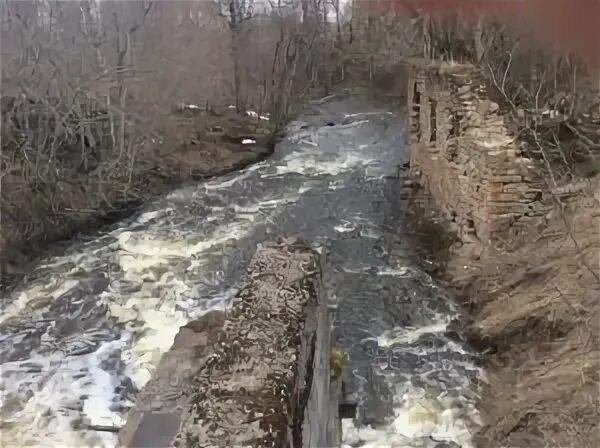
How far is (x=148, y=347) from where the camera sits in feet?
6.88

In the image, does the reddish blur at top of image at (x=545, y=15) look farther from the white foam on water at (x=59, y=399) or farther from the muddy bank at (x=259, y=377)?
the white foam on water at (x=59, y=399)

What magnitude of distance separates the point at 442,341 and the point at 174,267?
36.1 inches

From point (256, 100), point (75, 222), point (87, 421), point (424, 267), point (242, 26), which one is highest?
point (242, 26)

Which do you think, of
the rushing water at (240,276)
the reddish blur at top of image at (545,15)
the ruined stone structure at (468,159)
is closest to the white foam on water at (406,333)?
the rushing water at (240,276)

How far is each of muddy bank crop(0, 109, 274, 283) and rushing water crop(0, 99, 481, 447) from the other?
2.1 inches

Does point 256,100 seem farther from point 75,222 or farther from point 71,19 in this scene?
point 75,222

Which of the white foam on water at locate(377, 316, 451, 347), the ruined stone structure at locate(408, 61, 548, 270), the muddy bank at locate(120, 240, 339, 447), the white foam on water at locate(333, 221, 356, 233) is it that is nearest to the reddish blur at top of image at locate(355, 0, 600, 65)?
the ruined stone structure at locate(408, 61, 548, 270)

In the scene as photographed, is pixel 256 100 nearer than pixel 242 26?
No

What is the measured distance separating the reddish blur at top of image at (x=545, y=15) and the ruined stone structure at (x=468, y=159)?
463 millimetres

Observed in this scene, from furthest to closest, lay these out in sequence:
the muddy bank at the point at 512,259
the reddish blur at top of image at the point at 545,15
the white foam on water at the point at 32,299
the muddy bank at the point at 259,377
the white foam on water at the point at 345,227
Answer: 1. the white foam on water at the point at 345,227
2. the white foam on water at the point at 32,299
3. the muddy bank at the point at 512,259
4. the reddish blur at top of image at the point at 545,15
5. the muddy bank at the point at 259,377

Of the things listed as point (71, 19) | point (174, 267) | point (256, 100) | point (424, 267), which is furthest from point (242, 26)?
point (424, 267)

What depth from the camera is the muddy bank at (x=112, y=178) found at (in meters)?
2.24

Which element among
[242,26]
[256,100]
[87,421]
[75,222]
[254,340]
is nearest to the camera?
[254,340]

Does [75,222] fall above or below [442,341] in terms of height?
above
